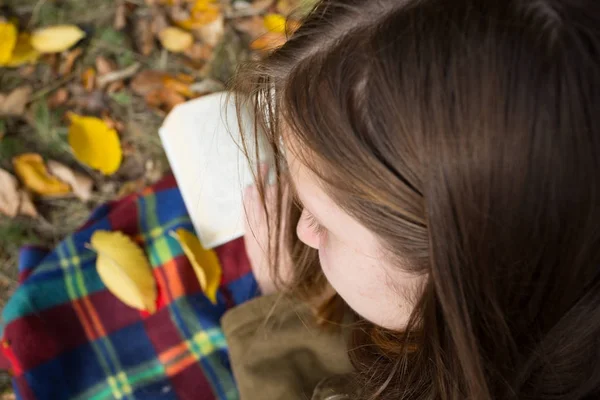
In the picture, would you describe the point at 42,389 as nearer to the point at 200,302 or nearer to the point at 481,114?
the point at 200,302

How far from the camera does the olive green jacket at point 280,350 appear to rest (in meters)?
1.01

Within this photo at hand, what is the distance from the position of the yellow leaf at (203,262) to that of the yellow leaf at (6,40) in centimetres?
64

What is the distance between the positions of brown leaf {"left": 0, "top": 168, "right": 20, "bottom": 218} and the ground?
27 millimetres

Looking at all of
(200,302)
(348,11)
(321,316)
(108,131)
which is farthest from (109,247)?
(348,11)

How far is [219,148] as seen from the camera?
1.16 meters

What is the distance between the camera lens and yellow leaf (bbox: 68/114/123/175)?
4.27 feet

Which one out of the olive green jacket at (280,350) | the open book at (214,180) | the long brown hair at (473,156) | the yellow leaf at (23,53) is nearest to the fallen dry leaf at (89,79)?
the yellow leaf at (23,53)

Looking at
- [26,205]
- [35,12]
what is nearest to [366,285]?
[26,205]

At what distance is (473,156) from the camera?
0.50 meters

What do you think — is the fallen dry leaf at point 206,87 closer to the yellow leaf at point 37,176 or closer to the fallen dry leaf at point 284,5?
the fallen dry leaf at point 284,5

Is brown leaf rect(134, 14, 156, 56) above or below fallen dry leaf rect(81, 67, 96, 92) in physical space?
above

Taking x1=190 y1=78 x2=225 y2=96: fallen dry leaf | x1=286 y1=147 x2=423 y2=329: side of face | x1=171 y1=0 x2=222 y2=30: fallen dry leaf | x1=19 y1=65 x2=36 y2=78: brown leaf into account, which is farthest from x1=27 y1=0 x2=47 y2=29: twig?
x1=286 y1=147 x2=423 y2=329: side of face

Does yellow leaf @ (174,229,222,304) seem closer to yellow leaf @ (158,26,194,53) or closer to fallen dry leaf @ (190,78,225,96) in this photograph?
fallen dry leaf @ (190,78,225,96)

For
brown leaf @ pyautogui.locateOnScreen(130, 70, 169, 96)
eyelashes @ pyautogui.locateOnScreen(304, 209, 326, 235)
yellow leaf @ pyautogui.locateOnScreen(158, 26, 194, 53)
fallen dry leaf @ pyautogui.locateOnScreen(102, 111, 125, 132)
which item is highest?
yellow leaf @ pyautogui.locateOnScreen(158, 26, 194, 53)
